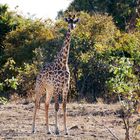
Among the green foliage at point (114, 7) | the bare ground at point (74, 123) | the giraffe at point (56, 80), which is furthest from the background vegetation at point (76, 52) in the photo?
the green foliage at point (114, 7)

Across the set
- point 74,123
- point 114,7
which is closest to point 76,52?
point 74,123

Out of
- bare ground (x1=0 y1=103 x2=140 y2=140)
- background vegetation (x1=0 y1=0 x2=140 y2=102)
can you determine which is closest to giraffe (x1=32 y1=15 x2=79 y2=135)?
bare ground (x1=0 y1=103 x2=140 y2=140)

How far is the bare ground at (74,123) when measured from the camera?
35.3ft

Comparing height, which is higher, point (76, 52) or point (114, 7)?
point (114, 7)

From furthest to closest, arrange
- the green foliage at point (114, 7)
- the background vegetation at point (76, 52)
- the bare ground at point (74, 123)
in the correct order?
the green foliage at point (114, 7) < the background vegetation at point (76, 52) < the bare ground at point (74, 123)

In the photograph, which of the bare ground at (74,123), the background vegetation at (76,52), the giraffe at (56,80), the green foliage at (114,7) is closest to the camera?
the bare ground at (74,123)

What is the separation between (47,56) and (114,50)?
2.89 m

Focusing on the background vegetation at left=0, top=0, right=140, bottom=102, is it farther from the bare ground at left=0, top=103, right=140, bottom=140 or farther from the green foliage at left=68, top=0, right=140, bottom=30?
the green foliage at left=68, top=0, right=140, bottom=30

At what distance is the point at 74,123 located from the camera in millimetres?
13078

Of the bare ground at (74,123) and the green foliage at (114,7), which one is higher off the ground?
the green foliage at (114,7)

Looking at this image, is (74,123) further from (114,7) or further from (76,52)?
(114,7)

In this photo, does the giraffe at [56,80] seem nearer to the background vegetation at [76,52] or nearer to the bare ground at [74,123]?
the bare ground at [74,123]

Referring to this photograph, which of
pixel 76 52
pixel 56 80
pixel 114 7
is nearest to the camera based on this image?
pixel 56 80

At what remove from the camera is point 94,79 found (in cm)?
2133
